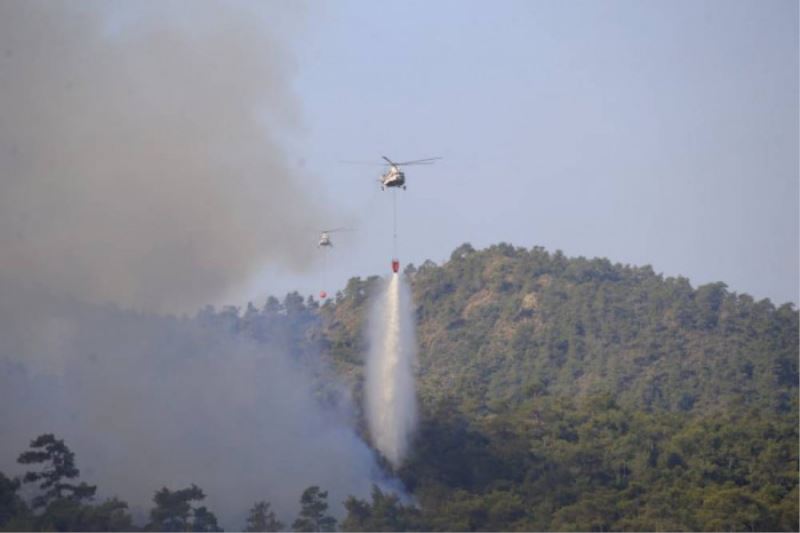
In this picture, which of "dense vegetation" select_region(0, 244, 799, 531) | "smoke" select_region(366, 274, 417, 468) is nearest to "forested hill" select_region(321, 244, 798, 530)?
"dense vegetation" select_region(0, 244, 799, 531)

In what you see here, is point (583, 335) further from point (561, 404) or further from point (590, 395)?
point (561, 404)

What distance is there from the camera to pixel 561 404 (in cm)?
7325

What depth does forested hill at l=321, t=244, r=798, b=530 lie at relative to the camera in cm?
5903

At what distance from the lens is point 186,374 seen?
2709 inches

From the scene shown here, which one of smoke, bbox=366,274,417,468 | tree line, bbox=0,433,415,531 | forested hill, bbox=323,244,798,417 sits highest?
forested hill, bbox=323,244,798,417

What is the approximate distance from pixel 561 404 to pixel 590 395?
346 inches

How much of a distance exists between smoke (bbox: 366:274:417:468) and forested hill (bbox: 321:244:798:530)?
1111 mm

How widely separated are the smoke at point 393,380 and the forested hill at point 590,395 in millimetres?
1111

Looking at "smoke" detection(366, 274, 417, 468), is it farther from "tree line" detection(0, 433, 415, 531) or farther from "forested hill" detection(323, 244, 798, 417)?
"tree line" detection(0, 433, 415, 531)

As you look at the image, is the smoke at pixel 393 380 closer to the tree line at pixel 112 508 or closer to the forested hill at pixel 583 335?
the forested hill at pixel 583 335

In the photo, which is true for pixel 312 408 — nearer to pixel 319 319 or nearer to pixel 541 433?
pixel 541 433

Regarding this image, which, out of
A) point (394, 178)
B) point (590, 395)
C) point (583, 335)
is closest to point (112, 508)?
point (394, 178)

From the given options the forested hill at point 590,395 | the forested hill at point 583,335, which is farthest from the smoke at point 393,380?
the forested hill at point 583,335

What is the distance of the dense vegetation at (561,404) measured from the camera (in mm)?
57281
